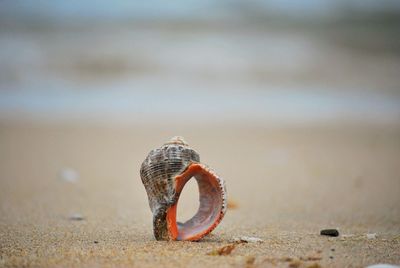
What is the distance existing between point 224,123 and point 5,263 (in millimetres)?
6091

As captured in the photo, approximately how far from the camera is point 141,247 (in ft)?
9.87

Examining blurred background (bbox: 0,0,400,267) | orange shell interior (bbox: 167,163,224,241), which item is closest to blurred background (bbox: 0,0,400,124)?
blurred background (bbox: 0,0,400,267)

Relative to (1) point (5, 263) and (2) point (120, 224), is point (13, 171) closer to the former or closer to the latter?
(2) point (120, 224)

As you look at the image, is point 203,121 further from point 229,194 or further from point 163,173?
point 163,173

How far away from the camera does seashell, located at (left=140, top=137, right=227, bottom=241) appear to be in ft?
10.4

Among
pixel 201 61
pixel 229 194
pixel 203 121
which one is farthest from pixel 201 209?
pixel 201 61

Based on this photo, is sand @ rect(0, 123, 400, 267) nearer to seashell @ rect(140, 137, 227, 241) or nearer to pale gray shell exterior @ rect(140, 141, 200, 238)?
seashell @ rect(140, 137, 227, 241)

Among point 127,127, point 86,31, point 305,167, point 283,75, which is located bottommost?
point 305,167

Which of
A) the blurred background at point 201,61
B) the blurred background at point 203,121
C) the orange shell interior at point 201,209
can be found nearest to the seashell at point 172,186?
the orange shell interior at point 201,209

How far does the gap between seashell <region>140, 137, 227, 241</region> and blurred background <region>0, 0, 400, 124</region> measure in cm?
551

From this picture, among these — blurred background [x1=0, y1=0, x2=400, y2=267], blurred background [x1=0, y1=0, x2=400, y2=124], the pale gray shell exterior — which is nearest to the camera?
the pale gray shell exterior

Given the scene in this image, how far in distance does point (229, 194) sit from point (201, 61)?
25.1 feet

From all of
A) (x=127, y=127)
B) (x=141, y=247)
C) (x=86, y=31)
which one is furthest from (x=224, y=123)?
(x=86, y=31)

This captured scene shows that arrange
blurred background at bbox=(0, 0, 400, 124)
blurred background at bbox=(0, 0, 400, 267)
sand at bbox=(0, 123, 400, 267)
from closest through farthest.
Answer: sand at bbox=(0, 123, 400, 267), blurred background at bbox=(0, 0, 400, 267), blurred background at bbox=(0, 0, 400, 124)
